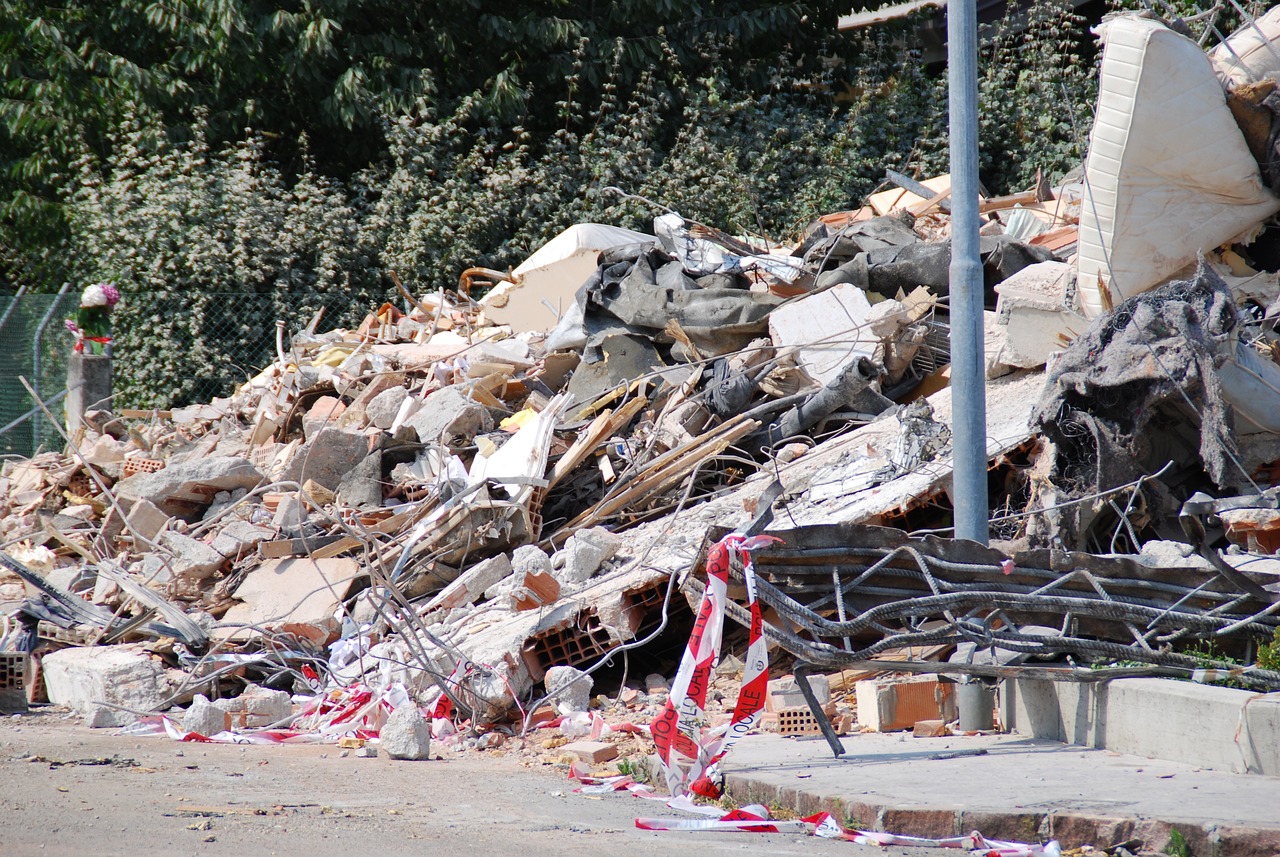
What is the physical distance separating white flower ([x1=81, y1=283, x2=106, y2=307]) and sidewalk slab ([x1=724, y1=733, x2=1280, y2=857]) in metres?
10.5

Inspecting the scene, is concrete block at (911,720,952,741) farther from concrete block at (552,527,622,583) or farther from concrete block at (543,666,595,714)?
concrete block at (552,527,622,583)

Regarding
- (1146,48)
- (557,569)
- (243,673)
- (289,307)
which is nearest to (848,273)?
(1146,48)

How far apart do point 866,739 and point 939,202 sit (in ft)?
23.6

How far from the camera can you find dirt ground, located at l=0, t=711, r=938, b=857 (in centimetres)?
357

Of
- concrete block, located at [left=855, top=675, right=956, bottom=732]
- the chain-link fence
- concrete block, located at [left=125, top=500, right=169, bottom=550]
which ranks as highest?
the chain-link fence

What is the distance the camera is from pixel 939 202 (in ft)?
36.8

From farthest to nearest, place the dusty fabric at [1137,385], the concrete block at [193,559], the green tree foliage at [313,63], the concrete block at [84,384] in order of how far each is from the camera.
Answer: the green tree foliage at [313,63], the concrete block at [84,384], the concrete block at [193,559], the dusty fabric at [1137,385]

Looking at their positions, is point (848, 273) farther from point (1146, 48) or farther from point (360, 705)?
point (360, 705)

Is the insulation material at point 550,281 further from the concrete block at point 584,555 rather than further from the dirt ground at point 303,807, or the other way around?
the dirt ground at point 303,807

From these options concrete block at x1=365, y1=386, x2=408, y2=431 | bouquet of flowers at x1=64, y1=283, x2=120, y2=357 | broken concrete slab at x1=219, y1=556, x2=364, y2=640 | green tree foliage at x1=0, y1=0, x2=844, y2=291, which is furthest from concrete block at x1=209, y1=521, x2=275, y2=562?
green tree foliage at x1=0, y1=0, x2=844, y2=291

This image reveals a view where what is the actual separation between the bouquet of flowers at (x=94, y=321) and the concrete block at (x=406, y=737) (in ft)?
29.1

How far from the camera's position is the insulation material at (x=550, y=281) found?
1093 cm

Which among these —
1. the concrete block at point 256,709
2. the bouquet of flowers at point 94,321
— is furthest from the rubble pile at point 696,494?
the bouquet of flowers at point 94,321

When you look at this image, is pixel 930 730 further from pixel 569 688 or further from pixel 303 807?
pixel 303 807
